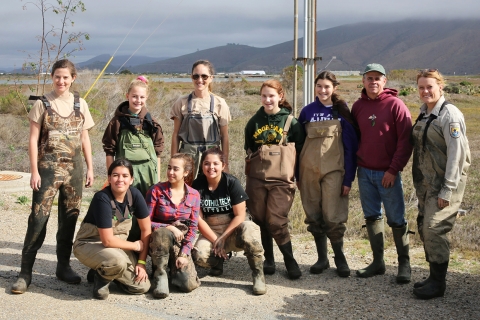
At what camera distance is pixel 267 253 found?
5.88 metres

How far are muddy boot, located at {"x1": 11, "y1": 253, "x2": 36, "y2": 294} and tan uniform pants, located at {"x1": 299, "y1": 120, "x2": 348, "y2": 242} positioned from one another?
261cm

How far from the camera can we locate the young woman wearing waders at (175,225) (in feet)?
17.0

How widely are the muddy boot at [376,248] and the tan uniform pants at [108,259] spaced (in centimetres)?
211

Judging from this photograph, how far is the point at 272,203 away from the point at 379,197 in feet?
3.38

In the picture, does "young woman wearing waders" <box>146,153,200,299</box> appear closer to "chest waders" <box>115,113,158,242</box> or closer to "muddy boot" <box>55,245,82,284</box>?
"chest waders" <box>115,113,158,242</box>

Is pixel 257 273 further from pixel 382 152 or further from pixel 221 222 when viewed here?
pixel 382 152

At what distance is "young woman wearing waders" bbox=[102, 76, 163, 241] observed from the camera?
5.54m

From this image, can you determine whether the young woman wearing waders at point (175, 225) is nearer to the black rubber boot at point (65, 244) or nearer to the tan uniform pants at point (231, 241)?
the tan uniform pants at point (231, 241)

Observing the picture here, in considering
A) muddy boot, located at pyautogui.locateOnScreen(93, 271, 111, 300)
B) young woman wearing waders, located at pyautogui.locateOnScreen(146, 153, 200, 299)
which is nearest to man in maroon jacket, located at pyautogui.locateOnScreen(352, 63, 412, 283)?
young woman wearing waders, located at pyautogui.locateOnScreen(146, 153, 200, 299)

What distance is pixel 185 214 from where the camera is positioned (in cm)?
531

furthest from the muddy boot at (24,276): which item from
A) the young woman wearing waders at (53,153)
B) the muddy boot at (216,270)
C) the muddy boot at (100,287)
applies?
the muddy boot at (216,270)

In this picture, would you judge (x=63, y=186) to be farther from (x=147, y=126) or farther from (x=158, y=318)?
(x=158, y=318)

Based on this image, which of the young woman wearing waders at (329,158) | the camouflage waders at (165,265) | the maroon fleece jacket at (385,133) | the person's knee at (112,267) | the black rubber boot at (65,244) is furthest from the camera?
the young woman wearing waders at (329,158)

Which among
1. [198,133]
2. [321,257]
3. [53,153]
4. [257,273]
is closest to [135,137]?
[198,133]
